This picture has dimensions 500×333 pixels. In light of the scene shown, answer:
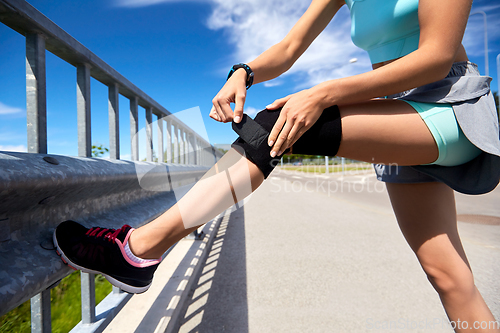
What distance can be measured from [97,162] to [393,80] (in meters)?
1.15

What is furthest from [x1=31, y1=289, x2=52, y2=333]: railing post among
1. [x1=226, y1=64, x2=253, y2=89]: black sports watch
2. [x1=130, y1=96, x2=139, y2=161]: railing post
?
[x1=130, y1=96, x2=139, y2=161]: railing post

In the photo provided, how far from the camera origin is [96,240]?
106 cm

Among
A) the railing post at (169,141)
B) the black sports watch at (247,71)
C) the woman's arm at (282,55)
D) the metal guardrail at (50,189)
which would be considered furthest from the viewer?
the railing post at (169,141)

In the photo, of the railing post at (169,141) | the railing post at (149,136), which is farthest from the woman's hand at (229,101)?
the railing post at (169,141)

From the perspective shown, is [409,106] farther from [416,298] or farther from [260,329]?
[416,298]

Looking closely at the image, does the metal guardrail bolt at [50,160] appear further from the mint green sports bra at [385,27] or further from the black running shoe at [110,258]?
the mint green sports bra at [385,27]

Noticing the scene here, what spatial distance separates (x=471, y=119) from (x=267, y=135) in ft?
2.41

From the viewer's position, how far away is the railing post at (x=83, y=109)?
1.42 meters

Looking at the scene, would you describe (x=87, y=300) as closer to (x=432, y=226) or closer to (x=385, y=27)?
(x=432, y=226)

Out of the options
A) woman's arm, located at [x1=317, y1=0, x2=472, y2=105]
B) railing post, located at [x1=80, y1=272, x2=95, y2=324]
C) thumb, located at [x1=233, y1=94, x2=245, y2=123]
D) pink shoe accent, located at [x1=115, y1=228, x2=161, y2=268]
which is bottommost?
railing post, located at [x1=80, y1=272, x2=95, y2=324]

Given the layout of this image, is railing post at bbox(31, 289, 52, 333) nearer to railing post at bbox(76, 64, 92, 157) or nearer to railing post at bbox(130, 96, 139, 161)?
railing post at bbox(76, 64, 92, 157)

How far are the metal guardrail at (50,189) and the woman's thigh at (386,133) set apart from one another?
3.13 feet

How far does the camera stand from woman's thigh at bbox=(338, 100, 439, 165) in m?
0.99

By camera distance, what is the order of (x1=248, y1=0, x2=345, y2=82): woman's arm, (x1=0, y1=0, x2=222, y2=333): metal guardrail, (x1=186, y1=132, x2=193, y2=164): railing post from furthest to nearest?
(x1=186, y1=132, x2=193, y2=164): railing post
(x1=248, y1=0, x2=345, y2=82): woman's arm
(x1=0, y1=0, x2=222, y2=333): metal guardrail
